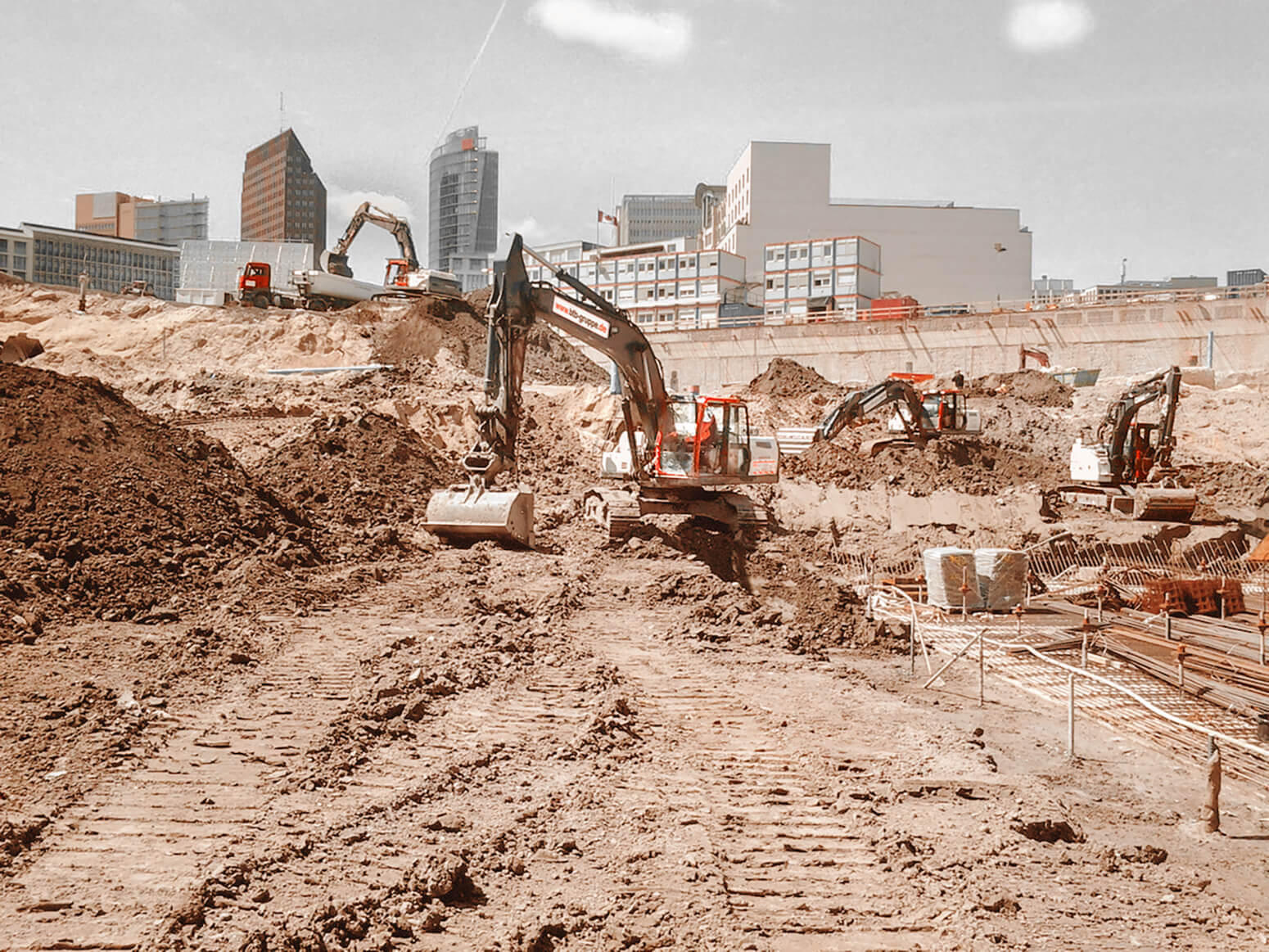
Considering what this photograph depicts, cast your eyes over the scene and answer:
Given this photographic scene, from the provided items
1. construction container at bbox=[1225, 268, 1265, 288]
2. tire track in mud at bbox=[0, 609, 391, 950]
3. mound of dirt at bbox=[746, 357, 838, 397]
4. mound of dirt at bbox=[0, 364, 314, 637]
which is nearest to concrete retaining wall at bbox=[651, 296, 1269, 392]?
mound of dirt at bbox=[746, 357, 838, 397]

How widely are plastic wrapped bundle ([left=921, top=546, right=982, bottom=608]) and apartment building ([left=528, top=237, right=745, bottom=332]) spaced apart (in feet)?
157

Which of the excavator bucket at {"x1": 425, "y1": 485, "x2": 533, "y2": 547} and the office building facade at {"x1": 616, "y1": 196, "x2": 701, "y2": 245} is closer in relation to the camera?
the excavator bucket at {"x1": 425, "y1": 485, "x2": 533, "y2": 547}

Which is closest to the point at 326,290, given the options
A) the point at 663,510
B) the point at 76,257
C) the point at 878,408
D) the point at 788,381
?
the point at 788,381

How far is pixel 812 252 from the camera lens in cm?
6072

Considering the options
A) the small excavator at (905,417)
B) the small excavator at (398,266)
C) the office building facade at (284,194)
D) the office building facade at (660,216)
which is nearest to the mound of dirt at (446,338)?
the small excavator at (398,266)

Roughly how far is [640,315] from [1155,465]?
50.1m

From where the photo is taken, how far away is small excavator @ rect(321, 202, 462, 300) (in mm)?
32969

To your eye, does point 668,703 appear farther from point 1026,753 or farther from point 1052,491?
point 1052,491

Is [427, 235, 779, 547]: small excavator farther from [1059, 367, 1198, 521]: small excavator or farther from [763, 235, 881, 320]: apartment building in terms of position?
[763, 235, 881, 320]: apartment building

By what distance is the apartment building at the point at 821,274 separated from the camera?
5888 centimetres

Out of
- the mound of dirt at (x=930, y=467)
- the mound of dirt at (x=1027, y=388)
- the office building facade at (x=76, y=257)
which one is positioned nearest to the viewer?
the mound of dirt at (x=930, y=467)

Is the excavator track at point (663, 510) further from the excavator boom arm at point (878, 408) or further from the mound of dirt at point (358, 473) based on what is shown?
the excavator boom arm at point (878, 408)

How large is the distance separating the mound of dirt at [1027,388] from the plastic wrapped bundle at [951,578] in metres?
21.6

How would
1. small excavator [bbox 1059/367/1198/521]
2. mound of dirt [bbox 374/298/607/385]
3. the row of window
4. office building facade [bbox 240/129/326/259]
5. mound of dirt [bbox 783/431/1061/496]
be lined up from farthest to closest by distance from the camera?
office building facade [bbox 240/129/326/259]
the row of window
mound of dirt [bbox 374/298/607/385]
mound of dirt [bbox 783/431/1061/496]
small excavator [bbox 1059/367/1198/521]
